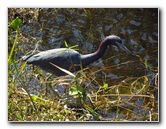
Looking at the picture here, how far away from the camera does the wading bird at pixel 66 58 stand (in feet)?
8.68

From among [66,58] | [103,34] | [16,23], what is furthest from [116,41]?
[16,23]

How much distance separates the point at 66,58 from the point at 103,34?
0.27 metres

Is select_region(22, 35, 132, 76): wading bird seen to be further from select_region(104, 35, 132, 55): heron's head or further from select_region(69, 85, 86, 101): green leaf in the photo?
select_region(69, 85, 86, 101): green leaf

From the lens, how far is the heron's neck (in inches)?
104

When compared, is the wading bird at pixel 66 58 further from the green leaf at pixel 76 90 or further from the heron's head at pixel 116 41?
the green leaf at pixel 76 90

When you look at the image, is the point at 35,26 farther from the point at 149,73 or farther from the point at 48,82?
the point at 149,73

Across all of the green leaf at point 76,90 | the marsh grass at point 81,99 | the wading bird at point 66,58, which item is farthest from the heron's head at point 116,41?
the green leaf at point 76,90

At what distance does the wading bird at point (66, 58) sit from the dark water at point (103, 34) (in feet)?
0.10

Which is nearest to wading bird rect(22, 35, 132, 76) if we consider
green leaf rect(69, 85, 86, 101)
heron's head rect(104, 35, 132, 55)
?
heron's head rect(104, 35, 132, 55)

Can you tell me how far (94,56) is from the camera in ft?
8.65

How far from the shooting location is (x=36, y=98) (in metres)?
2.60

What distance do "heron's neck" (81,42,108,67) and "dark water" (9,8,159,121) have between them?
0.03 meters

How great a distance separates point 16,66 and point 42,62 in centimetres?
16
